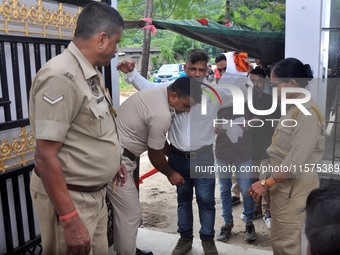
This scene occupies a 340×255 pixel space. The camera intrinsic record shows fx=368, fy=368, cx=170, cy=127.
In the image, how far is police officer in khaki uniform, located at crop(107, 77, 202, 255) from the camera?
272cm

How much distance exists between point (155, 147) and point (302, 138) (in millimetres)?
1036

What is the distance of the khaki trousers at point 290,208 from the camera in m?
2.65

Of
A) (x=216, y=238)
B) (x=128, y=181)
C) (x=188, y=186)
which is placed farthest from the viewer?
(x=216, y=238)

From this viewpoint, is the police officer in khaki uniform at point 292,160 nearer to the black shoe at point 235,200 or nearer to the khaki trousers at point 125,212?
the khaki trousers at point 125,212

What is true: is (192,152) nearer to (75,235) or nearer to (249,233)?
(249,233)

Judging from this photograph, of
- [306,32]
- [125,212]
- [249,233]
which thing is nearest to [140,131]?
[125,212]

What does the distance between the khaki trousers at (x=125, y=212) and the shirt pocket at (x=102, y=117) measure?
0.92 metres

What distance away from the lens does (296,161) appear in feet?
8.13

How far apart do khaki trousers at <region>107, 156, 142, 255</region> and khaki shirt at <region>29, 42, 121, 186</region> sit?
830mm

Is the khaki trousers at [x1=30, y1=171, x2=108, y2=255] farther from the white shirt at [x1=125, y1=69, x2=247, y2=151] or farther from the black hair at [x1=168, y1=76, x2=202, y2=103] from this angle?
the white shirt at [x1=125, y1=69, x2=247, y2=151]

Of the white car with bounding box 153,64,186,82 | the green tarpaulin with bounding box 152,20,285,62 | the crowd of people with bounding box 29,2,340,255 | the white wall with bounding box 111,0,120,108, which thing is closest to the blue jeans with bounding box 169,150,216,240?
the crowd of people with bounding box 29,2,340,255

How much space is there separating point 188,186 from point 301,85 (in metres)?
1.33

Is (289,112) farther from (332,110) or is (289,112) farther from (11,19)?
(332,110)

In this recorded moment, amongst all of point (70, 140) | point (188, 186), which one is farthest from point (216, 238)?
point (70, 140)
